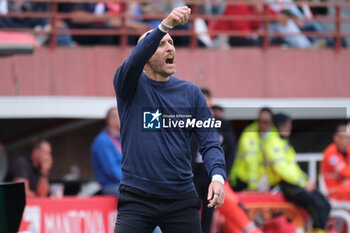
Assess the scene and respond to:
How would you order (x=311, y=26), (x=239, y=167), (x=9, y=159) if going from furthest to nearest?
(x=311, y=26), (x=9, y=159), (x=239, y=167)

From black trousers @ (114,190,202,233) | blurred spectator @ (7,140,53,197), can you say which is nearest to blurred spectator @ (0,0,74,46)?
blurred spectator @ (7,140,53,197)

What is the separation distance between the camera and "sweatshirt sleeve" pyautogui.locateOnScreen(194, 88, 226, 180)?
17.8ft

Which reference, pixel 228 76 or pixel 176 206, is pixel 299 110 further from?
pixel 176 206

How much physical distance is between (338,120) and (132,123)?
9.19m

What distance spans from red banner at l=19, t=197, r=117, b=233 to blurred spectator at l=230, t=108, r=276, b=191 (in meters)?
2.15

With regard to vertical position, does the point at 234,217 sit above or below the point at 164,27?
below

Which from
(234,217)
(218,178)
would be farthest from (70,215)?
(218,178)

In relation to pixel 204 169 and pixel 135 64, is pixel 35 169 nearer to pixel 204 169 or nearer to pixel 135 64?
pixel 204 169

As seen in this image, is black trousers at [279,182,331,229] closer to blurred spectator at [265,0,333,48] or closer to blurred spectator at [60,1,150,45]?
blurred spectator at [60,1,150,45]

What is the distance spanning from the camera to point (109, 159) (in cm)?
884

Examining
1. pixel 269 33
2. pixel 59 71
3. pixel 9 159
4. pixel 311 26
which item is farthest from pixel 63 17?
pixel 311 26

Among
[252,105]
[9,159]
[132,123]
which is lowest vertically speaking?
[9,159]

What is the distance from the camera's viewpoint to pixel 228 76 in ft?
43.7

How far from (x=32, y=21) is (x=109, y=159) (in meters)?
4.21
